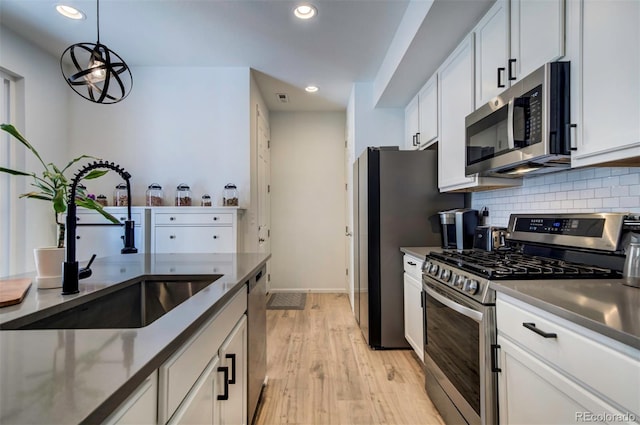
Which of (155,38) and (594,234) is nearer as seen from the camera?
(594,234)

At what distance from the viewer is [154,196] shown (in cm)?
322

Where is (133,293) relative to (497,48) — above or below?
below

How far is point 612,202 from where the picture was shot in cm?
140

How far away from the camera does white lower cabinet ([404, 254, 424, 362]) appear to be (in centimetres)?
220

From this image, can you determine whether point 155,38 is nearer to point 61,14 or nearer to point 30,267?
point 61,14

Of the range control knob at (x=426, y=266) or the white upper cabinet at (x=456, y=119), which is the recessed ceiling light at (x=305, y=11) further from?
the range control knob at (x=426, y=266)

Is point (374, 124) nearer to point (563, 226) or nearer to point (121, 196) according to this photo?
point (563, 226)

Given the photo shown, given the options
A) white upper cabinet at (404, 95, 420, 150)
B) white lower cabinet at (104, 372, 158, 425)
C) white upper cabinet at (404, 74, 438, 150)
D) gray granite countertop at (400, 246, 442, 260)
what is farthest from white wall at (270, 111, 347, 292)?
white lower cabinet at (104, 372, 158, 425)

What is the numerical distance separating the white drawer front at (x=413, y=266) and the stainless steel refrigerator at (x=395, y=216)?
5.3 inches

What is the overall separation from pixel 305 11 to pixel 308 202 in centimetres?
274

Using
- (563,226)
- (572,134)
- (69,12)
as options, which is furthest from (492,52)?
(69,12)

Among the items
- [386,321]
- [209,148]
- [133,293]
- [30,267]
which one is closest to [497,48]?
[386,321]

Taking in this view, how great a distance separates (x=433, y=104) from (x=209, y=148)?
2329mm

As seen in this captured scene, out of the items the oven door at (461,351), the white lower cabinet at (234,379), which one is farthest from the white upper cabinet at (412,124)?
the white lower cabinet at (234,379)
